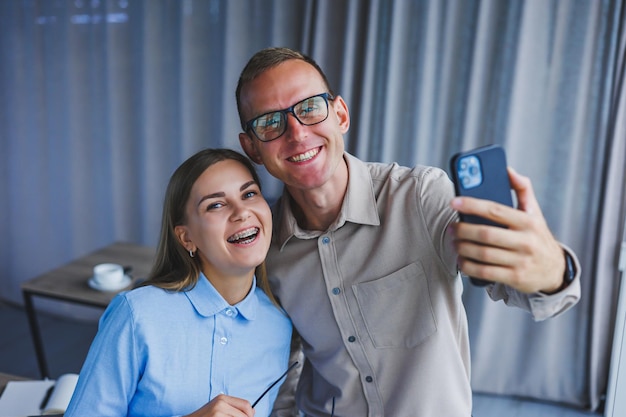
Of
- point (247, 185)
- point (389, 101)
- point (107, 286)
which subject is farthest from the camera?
point (389, 101)

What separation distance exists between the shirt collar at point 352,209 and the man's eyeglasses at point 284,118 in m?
0.17

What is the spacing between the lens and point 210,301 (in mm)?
1186

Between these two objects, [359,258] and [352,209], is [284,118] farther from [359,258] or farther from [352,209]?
[359,258]

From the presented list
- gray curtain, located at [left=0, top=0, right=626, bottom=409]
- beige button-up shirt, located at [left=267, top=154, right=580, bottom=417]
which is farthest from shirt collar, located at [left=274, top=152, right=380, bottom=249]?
gray curtain, located at [left=0, top=0, right=626, bottom=409]

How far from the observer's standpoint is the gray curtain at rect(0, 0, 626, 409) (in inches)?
85.7

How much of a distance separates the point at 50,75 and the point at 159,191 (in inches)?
38.8

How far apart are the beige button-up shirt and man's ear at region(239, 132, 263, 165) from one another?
0.56 feet

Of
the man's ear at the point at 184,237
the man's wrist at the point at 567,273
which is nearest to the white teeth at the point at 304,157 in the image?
the man's ear at the point at 184,237

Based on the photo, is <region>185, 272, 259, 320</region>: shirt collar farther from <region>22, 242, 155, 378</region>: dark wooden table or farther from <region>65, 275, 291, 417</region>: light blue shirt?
<region>22, 242, 155, 378</region>: dark wooden table

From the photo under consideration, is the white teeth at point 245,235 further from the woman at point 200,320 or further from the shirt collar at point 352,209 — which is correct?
the shirt collar at point 352,209

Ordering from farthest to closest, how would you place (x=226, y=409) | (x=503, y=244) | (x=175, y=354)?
(x=175, y=354) < (x=226, y=409) < (x=503, y=244)

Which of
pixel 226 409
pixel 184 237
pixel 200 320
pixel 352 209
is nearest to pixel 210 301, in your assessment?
pixel 200 320

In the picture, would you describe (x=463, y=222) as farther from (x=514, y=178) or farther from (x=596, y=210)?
(x=596, y=210)

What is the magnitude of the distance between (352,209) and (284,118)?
257 millimetres
